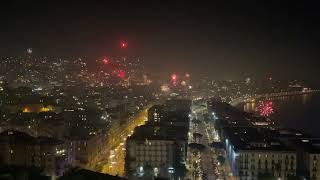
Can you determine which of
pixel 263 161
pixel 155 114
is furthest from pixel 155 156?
pixel 155 114

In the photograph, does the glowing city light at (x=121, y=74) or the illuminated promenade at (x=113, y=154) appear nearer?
the illuminated promenade at (x=113, y=154)

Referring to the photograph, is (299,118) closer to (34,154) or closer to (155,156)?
(155,156)

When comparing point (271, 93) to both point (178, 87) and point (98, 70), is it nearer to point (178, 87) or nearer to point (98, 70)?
point (178, 87)

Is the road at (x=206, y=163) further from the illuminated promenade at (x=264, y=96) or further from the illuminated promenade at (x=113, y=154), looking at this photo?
the illuminated promenade at (x=264, y=96)

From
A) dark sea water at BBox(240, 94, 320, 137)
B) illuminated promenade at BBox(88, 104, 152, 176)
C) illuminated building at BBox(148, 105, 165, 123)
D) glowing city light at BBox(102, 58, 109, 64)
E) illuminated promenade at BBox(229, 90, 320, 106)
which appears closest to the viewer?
illuminated promenade at BBox(88, 104, 152, 176)

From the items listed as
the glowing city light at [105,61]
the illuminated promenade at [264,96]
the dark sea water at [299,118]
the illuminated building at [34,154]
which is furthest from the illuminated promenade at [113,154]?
the illuminated promenade at [264,96]

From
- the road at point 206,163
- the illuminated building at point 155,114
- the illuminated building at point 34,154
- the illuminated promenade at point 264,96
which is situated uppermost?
the illuminated promenade at point 264,96

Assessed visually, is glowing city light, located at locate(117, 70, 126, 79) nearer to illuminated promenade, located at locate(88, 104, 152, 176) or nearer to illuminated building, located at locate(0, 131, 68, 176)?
illuminated promenade, located at locate(88, 104, 152, 176)

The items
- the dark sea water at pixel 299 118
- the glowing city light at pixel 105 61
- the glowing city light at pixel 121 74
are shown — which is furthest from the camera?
the glowing city light at pixel 121 74

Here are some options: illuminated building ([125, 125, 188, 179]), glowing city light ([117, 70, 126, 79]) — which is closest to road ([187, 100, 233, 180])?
illuminated building ([125, 125, 188, 179])

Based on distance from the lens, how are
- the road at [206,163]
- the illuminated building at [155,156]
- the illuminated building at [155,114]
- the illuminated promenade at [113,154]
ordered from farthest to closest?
1. the illuminated building at [155,114]
2. the illuminated promenade at [113,154]
3. the road at [206,163]
4. the illuminated building at [155,156]

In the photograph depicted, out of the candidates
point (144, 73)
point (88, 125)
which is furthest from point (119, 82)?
point (88, 125)
